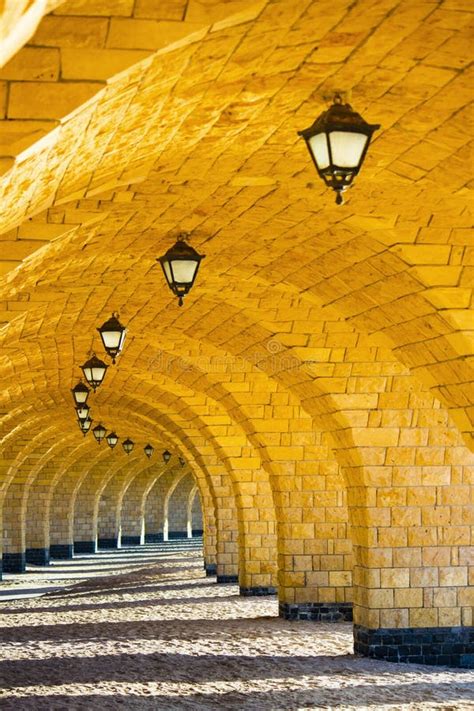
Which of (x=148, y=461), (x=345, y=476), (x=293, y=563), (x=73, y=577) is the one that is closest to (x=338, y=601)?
(x=293, y=563)

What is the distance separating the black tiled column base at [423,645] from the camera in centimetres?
1195

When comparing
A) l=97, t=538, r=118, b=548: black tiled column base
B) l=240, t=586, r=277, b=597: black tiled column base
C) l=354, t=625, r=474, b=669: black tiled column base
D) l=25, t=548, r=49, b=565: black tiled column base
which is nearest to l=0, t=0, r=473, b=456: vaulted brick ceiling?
l=354, t=625, r=474, b=669: black tiled column base

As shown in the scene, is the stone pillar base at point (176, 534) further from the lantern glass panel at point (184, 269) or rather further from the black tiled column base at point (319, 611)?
the lantern glass panel at point (184, 269)

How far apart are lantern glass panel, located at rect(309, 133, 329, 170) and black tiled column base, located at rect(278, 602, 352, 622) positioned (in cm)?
1074

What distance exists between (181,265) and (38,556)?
26708 millimetres

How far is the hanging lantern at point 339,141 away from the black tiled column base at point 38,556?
2980cm

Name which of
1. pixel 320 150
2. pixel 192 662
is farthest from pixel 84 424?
pixel 320 150

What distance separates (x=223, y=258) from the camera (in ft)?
32.4

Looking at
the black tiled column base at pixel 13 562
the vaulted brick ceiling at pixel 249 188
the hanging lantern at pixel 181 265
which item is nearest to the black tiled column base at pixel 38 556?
the black tiled column base at pixel 13 562

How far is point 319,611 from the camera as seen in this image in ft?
51.1

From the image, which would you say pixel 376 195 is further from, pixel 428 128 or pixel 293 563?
pixel 293 563

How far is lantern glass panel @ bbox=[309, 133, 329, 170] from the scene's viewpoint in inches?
226

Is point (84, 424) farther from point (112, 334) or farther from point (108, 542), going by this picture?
point (108, 542)

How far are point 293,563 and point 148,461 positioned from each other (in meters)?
25.4
